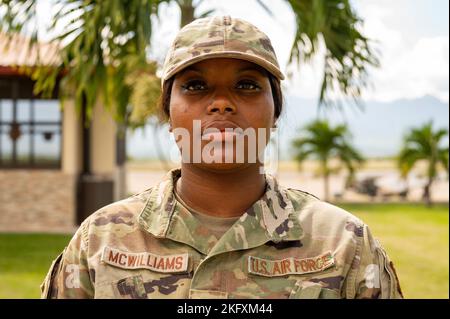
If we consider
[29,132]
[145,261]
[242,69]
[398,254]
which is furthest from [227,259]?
[29,132]

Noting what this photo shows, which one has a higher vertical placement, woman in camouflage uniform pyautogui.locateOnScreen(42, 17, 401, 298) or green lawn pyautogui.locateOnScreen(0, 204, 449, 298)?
woman in camouflage uniform pyautogui.locateOnScreen(42, 17, 401, 298)

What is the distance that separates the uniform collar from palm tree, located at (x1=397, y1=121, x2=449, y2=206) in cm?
1870

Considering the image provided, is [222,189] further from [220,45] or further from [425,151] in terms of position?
[425,151]

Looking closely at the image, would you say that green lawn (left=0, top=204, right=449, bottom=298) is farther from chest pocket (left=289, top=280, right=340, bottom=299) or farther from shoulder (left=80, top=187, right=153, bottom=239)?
chest pocket (left=289, top=280, right=340, bottom=299)

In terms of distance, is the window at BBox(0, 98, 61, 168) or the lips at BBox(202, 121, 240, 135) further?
the window at BBox(0, 98, 61, 168)

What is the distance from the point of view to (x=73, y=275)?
1396 mm

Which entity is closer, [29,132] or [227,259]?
[227,259]

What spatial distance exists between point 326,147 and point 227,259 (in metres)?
19.8

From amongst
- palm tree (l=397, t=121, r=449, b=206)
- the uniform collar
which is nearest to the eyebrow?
the uniform collar

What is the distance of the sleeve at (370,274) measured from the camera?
1.35 metres

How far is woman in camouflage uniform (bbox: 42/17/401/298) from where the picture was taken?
135 cm

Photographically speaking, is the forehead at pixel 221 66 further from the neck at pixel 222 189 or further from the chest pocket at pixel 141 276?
the chest pocket at pixel 141 276

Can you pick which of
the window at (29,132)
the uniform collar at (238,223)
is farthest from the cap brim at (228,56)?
the window at (29,132)
